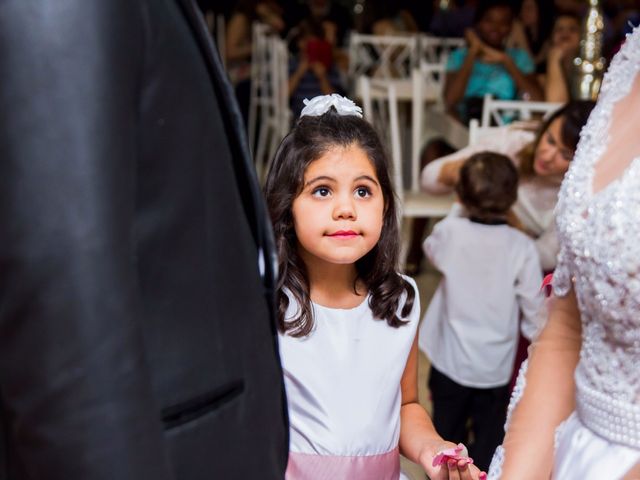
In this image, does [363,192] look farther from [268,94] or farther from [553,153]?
[268,94]

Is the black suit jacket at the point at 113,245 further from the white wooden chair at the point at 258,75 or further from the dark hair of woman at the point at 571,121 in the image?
the white wooden chair at the point at 258,75

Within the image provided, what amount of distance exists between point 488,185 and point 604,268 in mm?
1541

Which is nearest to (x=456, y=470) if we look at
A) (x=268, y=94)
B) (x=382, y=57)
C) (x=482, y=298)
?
(x=482, y=298)

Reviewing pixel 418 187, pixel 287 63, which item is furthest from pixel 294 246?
pixel 287 63

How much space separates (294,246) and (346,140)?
17 cm

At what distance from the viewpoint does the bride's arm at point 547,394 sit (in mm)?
1203

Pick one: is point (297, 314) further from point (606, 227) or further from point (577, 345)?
point (606, 227)

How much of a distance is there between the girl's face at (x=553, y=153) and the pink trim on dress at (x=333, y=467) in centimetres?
136

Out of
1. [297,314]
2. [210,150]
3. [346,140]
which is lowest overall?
[297,314]

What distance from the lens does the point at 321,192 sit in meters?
1.45

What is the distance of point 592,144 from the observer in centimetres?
119

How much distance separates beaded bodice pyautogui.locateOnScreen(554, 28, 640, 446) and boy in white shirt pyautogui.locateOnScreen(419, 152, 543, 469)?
1.42 meters

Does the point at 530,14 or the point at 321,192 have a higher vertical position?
the point at 321,192

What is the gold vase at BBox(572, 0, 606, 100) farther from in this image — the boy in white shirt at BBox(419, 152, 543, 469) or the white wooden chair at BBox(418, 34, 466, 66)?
the white wooden chair at BBox(418, 34, 466, 66)
